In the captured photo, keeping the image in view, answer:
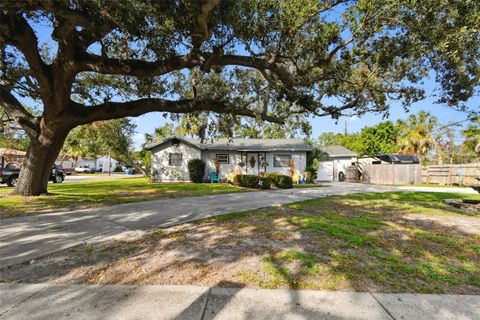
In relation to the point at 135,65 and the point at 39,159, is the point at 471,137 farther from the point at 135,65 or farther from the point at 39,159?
the point at 39,159

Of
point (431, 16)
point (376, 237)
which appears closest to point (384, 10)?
point (431, 16)

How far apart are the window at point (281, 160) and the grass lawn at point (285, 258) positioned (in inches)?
563

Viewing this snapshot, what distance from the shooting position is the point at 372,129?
98.7 feet

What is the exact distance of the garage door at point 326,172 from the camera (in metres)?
24.8

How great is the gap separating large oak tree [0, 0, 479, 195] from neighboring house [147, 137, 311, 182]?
9.32 metres

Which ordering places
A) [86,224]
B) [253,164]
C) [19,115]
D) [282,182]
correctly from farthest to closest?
[253,164]
[282,182]
[19,115]
[86,224]

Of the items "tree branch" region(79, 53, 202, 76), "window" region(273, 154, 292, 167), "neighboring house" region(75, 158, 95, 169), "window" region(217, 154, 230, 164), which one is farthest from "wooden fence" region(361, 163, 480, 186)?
"neighboring house" region(75, 158, 95, 169)

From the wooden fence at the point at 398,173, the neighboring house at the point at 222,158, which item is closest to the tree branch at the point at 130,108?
the neighboring house at the point at 222,158

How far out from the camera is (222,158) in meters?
20.4

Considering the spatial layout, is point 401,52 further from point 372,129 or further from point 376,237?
point 372,129

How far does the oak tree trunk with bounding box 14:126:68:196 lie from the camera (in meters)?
8.84

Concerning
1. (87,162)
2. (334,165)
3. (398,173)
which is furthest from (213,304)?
(87,162)

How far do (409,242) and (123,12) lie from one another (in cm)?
699

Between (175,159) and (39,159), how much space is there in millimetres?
11463
